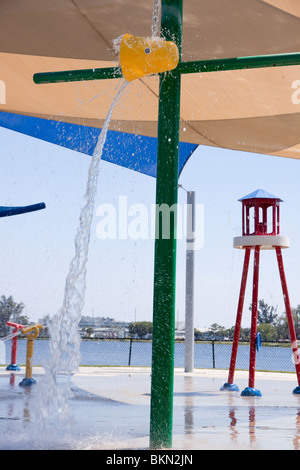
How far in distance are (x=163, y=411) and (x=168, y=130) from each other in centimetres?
179

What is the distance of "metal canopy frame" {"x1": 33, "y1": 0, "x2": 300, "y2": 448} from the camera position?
3.92 m

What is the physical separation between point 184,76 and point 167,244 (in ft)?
11.4

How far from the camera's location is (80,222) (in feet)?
15.0

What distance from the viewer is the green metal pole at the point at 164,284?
3914 millimetres

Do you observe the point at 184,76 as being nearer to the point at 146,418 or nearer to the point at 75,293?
the point at 75,293

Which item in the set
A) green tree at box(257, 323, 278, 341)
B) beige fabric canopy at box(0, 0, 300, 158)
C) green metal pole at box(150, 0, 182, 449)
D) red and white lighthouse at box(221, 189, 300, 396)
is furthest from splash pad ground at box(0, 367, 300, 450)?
beige fabric canopy at box(0, 0, 300, 158)

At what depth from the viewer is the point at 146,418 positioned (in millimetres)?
5516

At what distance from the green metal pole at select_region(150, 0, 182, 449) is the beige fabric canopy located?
1.89m

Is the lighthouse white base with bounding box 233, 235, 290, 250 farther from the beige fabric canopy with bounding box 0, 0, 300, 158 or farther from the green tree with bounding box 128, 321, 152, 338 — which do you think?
the green tree with bounding box 128, 321, 152, 338

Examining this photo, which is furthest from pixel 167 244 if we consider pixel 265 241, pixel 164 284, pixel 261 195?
pixel 261 195

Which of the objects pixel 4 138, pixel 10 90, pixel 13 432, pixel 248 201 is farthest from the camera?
pixel 4 138

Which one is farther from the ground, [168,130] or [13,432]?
[168,130]
